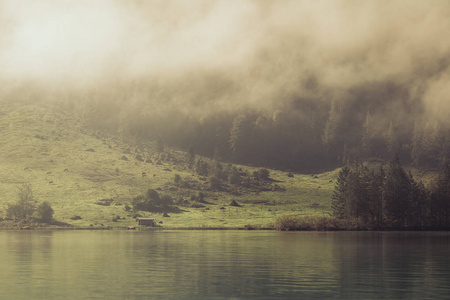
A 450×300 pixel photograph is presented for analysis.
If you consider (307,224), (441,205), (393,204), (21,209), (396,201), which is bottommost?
(307,224)

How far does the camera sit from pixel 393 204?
17338 centimetres

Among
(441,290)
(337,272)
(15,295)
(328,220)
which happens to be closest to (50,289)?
(15,295)

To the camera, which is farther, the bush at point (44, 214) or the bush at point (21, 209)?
the bush at point (21, 209)

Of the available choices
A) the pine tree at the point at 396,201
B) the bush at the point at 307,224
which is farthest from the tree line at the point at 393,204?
the bush at the point at 307,224

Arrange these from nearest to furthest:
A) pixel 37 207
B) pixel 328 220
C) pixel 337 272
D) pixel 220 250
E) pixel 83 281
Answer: pixel 83 281 < pixel 337 272 < pixel 220 250 < pixel 328 220 < pixel 37 207

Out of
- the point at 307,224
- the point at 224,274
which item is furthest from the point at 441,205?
the point at 224,274

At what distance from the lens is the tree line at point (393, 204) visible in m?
173

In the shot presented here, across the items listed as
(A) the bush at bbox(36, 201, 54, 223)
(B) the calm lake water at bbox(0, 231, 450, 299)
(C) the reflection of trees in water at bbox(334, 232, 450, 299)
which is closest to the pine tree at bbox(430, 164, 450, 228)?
(C) the reflection of trees in water at bbox(334, 232, 450, 299)

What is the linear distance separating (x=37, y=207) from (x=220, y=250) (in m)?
126

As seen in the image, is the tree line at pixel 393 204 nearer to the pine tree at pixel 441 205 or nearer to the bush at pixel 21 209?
the pine tree at pixel 441 205

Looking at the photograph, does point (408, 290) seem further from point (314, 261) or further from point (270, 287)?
point (314, 261)

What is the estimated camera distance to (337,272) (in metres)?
53.8

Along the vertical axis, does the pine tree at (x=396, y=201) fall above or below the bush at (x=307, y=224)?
above

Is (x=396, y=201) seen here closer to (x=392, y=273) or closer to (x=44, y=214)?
(x=44, y=214)
